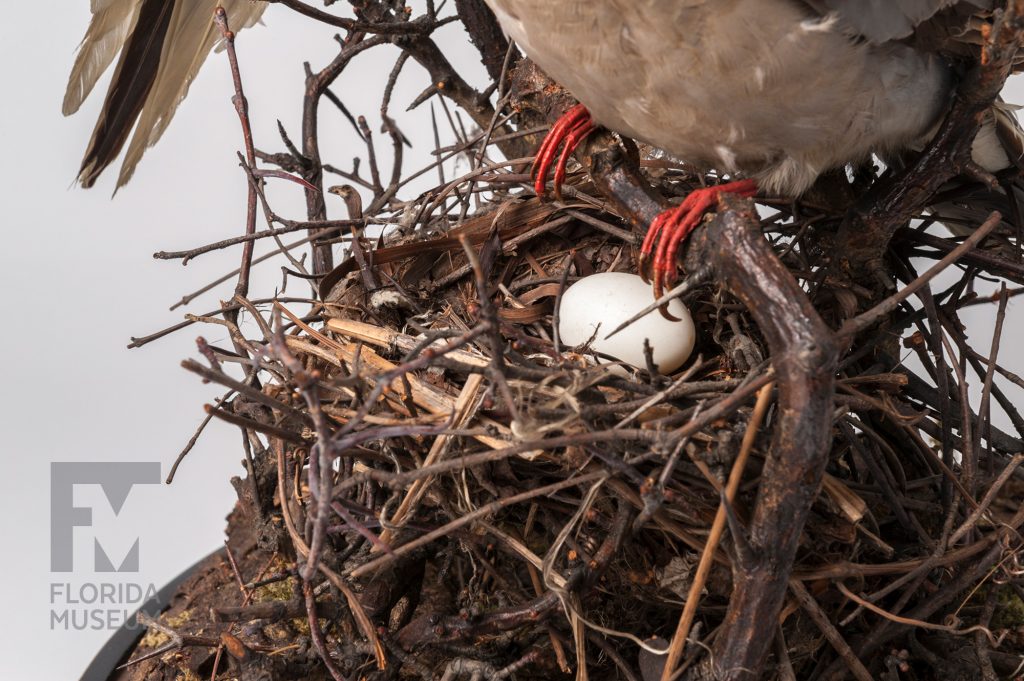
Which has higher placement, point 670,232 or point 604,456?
point 670,232

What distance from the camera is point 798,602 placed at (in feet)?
3.82

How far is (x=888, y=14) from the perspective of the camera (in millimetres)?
1176

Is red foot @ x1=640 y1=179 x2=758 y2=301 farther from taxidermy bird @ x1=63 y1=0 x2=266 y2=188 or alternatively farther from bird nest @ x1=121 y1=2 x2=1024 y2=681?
taxidermy bird @ x1=63 y1=0 x2=266 y2=188

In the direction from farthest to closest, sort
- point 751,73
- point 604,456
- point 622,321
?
point 622,321 < point 751,73 < point 604,456

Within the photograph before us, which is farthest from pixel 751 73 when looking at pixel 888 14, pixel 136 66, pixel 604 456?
pixel 136 66

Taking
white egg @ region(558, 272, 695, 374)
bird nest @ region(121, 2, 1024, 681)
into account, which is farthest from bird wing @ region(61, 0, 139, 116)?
white egg @ region(558, 272, 695, 374)

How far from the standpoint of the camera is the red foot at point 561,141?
55.8 inches

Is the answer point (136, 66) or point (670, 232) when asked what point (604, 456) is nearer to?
point (670, 232)

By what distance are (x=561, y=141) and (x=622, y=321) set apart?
330 millimetres

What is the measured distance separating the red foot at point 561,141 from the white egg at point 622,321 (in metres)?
0.19

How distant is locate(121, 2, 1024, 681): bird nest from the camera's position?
3.14 ft

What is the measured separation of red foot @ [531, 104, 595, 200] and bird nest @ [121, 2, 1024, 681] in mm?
52

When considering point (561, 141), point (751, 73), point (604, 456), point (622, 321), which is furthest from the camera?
point (561, 141)

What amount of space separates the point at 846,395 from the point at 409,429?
1.84 ft
